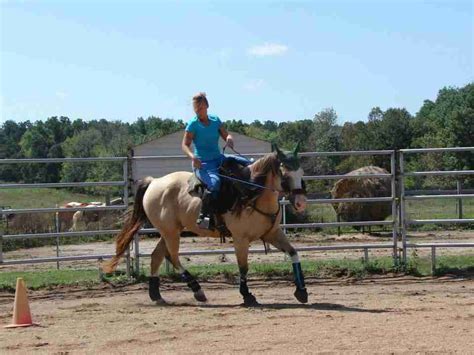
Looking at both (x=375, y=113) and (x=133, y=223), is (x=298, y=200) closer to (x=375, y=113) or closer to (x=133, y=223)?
(x=133, y=223)

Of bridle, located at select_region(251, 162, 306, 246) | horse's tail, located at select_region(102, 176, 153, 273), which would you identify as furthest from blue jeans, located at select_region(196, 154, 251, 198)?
horse's tail, located at select_region(102, 176, 153, 273)

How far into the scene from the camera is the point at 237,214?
891cm

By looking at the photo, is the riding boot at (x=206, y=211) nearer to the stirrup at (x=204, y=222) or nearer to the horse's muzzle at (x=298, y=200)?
the stirrup at (x=204, y=222)

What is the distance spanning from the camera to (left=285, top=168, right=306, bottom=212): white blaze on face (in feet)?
27.6

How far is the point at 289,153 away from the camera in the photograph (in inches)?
341

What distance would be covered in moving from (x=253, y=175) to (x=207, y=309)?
1.62 meters

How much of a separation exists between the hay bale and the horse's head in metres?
9.88

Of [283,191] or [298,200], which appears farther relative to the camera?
[283,191]

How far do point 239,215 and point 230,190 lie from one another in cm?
31

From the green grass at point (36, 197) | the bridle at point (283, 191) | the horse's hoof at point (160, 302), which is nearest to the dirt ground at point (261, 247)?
the horse's hoof at point (160, 302)

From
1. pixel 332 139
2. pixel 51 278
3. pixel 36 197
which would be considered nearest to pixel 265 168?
pixel 51 278

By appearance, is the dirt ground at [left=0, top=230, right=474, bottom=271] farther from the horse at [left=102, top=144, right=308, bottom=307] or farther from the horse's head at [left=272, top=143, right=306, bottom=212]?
the horse's head at [left=272, top=143, right=306, bottom=212]

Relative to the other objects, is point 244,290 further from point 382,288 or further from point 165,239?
point 382,288

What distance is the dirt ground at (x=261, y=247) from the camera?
1394cm
